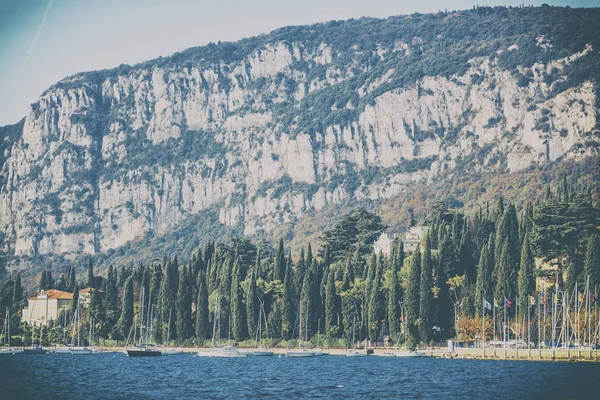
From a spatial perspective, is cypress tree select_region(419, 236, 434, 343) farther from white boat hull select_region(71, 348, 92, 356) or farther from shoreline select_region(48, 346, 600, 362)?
white boat hull select_region(71, 348, 92, 356)

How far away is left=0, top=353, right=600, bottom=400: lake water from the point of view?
3423 inches

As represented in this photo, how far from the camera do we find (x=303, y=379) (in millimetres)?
103938

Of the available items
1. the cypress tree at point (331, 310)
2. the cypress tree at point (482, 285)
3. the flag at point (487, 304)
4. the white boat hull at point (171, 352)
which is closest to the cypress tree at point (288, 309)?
the cypress tree at point (331, 310)

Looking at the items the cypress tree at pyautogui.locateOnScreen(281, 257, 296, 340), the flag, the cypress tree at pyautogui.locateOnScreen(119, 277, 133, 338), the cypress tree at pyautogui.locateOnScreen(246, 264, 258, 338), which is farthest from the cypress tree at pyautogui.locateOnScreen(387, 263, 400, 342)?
the cypress tree at pyautogui.locateOnScreen(119, 277, 133, 338)

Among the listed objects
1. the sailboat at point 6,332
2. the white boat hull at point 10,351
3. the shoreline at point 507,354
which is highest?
the sailboat at point 6,332

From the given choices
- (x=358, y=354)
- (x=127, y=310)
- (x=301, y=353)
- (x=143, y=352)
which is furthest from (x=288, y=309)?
(x=127, y=310)

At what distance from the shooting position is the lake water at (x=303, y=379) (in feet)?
285

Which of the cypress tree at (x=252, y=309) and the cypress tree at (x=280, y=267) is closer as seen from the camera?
the cypress tree at (x=252, y=309)

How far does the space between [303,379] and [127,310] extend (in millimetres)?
76940

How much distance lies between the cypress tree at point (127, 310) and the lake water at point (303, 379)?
3819 cm

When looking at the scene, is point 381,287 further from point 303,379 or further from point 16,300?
point 16,300

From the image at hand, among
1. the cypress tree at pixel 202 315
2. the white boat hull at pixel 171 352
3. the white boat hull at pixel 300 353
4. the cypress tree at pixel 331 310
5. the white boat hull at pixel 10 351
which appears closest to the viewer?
the white boat hull at pixel 300 353

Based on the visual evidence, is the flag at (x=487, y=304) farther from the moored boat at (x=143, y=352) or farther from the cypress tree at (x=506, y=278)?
the moored boat at (x=143, y=352)

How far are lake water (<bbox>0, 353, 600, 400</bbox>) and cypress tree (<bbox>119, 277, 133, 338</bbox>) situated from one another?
38188 millimetres
